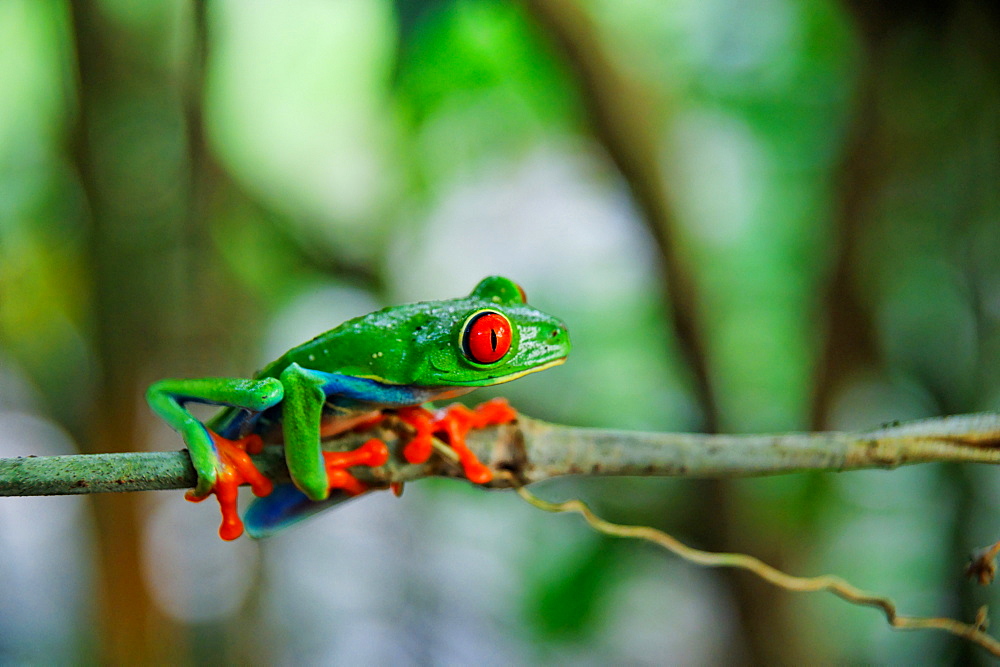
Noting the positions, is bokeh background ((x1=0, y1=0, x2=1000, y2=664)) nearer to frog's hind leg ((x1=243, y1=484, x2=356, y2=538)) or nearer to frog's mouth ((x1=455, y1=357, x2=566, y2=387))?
frog's hind leg ((x1=243, y1=484, x2=356, y2=538))

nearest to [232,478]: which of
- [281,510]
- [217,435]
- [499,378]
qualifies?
[217,435]

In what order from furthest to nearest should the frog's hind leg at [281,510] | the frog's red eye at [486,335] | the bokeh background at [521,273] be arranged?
the bokeh background at [521,273], the frog's hind leg at [281,510], the frog's red eye at [486,335]

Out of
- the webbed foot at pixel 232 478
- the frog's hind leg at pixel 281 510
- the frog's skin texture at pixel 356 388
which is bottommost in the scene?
the frog's hind leg at pixel 281 510

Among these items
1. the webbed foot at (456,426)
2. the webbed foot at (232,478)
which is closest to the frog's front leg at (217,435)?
the webbed foot at (232,478)

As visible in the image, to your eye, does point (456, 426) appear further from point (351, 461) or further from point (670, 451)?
point (670, 451)

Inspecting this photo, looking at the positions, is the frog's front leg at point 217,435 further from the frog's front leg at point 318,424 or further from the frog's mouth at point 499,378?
the frog's mouth at point 499,378

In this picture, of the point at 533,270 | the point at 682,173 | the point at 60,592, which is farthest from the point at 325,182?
the point at 60,592

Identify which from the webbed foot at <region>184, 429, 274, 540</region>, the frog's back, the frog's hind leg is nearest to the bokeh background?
the frog's hind leg

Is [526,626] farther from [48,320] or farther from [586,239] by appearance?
[48,320]
